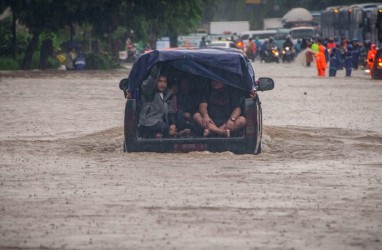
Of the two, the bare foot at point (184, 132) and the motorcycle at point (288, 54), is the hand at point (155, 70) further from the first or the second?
the motorcycle at point (288, 54)

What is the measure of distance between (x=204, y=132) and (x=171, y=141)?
52cm

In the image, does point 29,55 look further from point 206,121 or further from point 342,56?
point 206,121

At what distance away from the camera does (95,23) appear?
181 ft

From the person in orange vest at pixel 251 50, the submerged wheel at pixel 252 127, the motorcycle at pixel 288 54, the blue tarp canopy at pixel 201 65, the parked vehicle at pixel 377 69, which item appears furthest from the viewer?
the person in orange vest at pixel 251 50

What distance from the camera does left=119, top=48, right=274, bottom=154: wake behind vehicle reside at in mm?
16672

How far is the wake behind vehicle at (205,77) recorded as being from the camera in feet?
54.7

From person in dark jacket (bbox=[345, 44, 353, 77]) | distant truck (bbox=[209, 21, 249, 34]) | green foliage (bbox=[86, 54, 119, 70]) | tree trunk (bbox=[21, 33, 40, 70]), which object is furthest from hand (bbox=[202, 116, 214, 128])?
distant truck (bbox=[209, 21, 249, 34])

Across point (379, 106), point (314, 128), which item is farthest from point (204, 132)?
point (379, 106)

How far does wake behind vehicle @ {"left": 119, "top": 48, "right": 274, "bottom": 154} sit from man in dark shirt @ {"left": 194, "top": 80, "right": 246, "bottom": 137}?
0.11m

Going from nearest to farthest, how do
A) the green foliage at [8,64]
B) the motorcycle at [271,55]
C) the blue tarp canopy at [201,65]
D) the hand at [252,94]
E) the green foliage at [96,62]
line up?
the hand at [252,94], the blue tarp canopy at [201,65], the green foliage at [8,64], the green foliage at [96,62], the motorcycle at [271,55]

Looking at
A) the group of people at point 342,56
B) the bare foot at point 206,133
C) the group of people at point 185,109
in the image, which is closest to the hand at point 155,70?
the group of people at point 185,109

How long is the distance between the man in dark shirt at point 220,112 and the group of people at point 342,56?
99.0 ft

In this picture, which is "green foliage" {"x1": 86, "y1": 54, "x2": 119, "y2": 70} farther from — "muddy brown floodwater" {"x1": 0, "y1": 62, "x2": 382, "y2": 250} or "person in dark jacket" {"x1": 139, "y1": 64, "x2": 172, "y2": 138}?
"person in dark jacket" {"x1": 139, "y1": 64, "x2": 172, "y2": 138}

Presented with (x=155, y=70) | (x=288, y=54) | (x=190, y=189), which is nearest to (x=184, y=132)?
(x=155, y=70)
